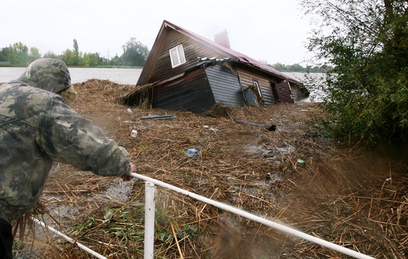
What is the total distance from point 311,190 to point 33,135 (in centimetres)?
388

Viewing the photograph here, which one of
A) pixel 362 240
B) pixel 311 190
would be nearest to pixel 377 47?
pixel 311 190

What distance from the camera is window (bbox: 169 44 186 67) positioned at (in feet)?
42.7

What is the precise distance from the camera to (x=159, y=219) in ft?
10.2

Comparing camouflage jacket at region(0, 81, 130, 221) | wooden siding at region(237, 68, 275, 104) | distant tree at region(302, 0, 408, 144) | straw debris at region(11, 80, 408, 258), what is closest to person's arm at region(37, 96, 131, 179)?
camouflage jacket at region(0, 81, 130, 221)

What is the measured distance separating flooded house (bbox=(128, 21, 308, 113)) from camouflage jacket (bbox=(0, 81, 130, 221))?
9475mm

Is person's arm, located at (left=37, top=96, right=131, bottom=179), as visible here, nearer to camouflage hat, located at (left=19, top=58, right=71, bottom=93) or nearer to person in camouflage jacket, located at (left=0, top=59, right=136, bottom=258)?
person in camouflage jacket, located at (left=0, top=59, right=136, bottom=258)

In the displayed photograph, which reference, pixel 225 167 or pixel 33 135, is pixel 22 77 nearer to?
→ pixel 33 135

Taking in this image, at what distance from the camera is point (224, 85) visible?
1240 centimetres

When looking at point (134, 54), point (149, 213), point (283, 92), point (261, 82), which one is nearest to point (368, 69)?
point (149, 213)

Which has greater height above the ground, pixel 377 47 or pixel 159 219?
pixel 377 47

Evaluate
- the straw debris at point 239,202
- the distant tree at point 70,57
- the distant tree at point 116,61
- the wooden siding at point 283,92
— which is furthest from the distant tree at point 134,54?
the straw debris at point 239,202

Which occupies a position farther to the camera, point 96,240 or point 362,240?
point 362,240

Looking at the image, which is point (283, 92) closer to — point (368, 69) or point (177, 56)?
point (177, 56)

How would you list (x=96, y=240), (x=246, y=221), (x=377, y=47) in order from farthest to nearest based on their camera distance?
(x=377, y=47) < (x=246, y=221) < (x=96, y=240)
